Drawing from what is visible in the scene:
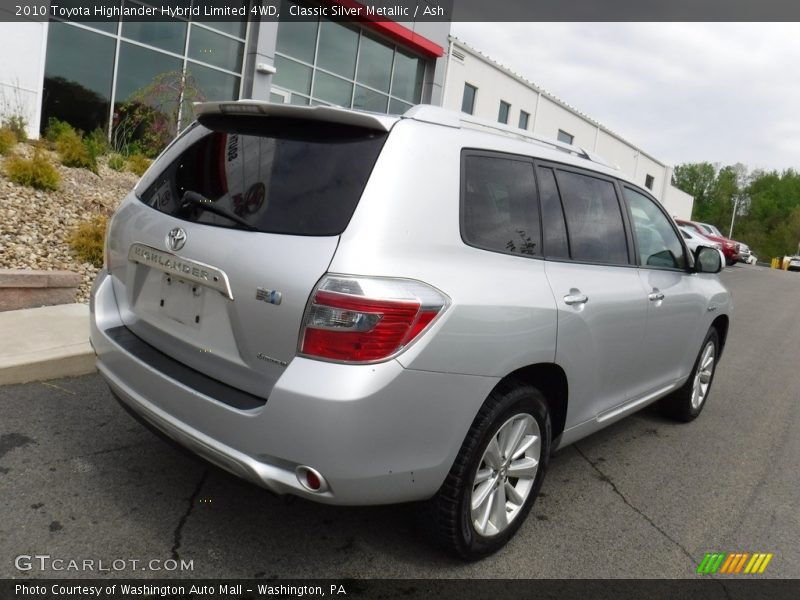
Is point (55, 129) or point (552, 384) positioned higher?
point (55, 129)

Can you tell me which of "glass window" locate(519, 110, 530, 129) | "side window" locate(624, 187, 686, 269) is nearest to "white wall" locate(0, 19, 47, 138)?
"side window" locate(624, 187, 686, 269)

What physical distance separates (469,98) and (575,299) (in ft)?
74.9

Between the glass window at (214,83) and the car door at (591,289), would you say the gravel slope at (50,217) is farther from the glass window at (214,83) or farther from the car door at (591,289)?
the glass window at (214,83)

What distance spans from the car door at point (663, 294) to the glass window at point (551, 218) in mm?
863

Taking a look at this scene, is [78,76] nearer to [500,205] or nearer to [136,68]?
[136,68]

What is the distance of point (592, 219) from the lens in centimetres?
354

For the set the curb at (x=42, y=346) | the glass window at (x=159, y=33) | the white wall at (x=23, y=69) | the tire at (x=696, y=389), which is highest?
the glass window at (x=159, y=33)

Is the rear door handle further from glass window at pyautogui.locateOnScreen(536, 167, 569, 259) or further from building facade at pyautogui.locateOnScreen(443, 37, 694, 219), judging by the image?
building facade at pyautogui.locateOnScreen(443, 37, 694, 219)

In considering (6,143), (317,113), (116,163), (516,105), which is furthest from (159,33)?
(516,105)

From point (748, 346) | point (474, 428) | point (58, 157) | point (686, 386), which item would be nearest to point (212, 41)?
point (58, 157)

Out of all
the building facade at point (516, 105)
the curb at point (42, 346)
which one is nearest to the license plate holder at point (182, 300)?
the curb at point (42, 346)

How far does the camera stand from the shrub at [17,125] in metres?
9.95

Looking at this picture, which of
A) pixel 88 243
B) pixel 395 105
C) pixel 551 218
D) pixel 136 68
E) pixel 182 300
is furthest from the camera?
pixel 395 105

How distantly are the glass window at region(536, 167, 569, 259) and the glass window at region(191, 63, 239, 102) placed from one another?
12061mm
